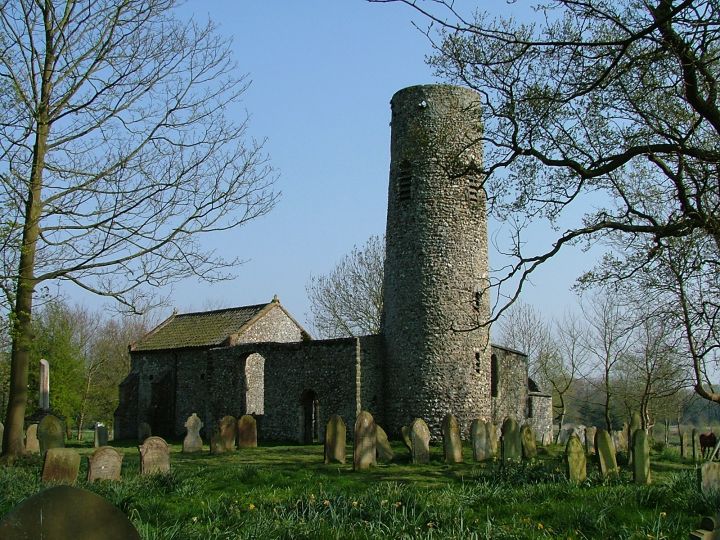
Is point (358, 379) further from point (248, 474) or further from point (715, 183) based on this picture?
point (715, 183)

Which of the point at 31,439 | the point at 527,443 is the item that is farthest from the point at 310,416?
the point at 527,443

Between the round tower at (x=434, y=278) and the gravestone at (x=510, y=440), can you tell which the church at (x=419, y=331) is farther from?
the gravestone at (x=510, y=440)

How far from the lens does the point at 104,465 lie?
12.1 meters

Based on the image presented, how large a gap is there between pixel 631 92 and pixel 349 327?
22924 millimetres

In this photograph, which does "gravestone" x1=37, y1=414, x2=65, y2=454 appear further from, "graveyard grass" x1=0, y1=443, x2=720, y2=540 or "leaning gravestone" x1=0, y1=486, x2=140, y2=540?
A: "leaning gravestone" x1=0, y1=486, x2=140, y2=540

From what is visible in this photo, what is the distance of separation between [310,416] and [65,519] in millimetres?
21067

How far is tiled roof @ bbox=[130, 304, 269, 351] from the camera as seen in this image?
29.2 meters

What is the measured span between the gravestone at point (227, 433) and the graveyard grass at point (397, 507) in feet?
25.3

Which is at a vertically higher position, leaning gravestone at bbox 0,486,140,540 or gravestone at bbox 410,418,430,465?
leaning gravestone at bbox 0,486,140,540

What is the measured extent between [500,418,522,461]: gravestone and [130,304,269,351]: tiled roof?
15214 millimetres

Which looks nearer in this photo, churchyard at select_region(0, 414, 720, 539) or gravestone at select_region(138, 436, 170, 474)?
churchyard at select_region(0, 414, 720, 539)

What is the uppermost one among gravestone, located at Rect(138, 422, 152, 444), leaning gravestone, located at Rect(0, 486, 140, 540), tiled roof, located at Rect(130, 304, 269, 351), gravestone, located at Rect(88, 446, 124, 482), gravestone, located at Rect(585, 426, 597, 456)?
tiled roof, located at Rect(130, 304, 269, 351)

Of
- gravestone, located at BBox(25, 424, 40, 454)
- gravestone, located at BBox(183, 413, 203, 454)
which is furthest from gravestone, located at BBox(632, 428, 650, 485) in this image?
gravestone, located at BBox(25, 424, 40, 454)

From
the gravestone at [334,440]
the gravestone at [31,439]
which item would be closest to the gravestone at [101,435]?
the gravestone at [31,439]
